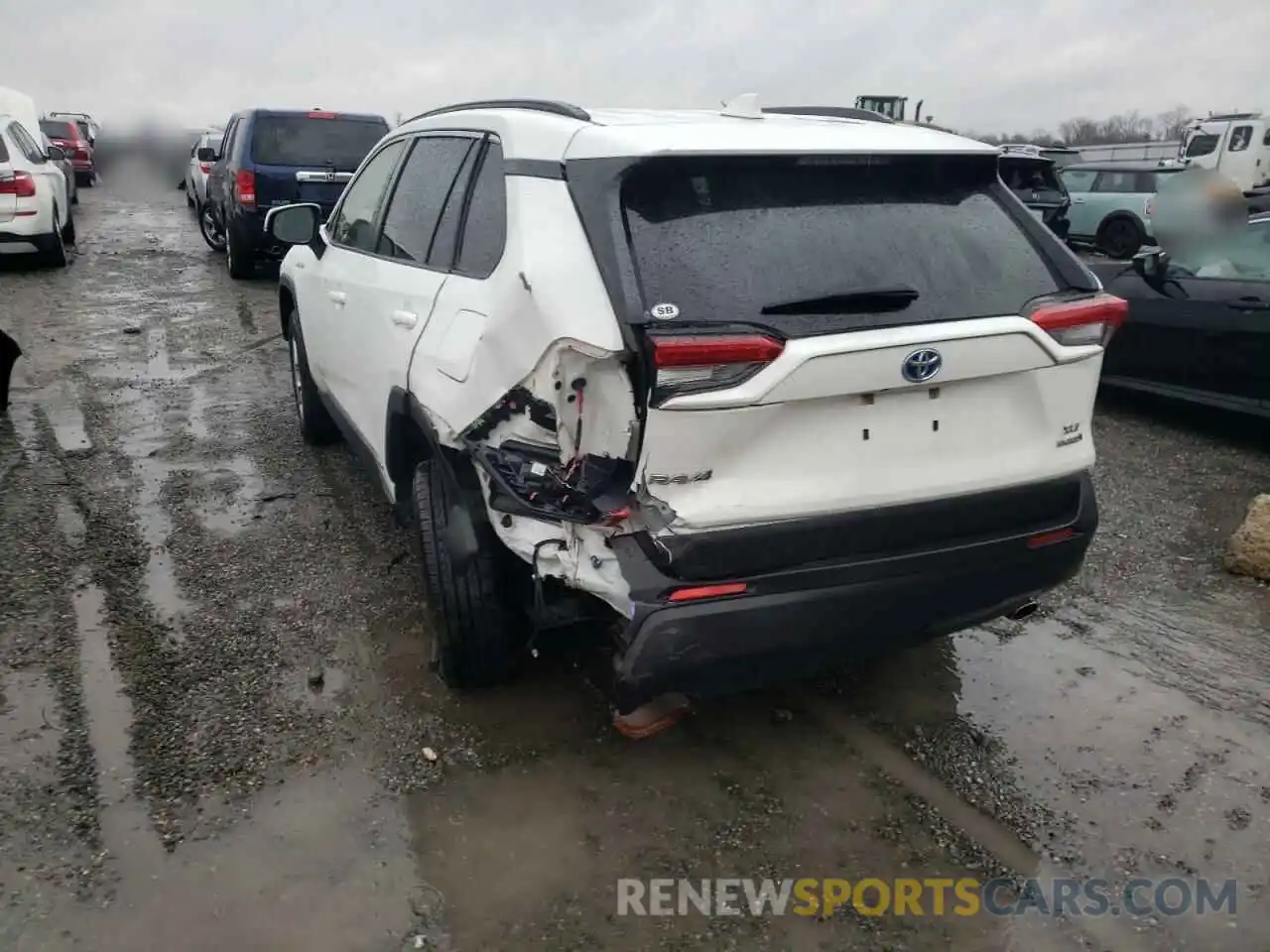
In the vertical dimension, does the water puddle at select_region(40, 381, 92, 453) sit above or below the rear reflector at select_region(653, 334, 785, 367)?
below

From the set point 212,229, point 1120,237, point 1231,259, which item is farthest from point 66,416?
point 1120,237

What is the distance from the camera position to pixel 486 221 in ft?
10.4

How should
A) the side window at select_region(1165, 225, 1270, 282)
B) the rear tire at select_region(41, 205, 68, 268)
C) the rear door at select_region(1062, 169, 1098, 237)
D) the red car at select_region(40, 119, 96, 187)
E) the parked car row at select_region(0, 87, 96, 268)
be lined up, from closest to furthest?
the side window at select_region(1165, 225, 1270, 282) → the parked car row at select_region(0, 87, 96, 268) → the rear tire at select_region(41, 205, 68, 268) → the rear door at select_region(1062, 169, 1098, 237) → the red car at select_region(40, 119, 96, 187)

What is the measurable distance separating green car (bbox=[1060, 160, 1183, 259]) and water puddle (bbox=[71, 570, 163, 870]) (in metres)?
16.3

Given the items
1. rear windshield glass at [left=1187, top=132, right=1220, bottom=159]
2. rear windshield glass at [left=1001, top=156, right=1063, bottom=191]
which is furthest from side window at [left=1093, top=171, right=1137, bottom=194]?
rear windshield glass at [left=1187, top=132, right=1220, bottom=159]

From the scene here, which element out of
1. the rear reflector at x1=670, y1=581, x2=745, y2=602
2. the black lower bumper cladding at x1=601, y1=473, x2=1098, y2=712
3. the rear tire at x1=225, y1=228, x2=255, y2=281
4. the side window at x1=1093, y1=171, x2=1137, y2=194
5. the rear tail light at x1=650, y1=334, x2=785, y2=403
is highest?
the rear tail light at x1=650, y1=334, x2=785, y2=403

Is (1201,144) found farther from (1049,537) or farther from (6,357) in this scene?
(6,357)

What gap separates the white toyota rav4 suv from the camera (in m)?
2.48

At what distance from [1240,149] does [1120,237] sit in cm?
842

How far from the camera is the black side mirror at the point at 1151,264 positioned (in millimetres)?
6688

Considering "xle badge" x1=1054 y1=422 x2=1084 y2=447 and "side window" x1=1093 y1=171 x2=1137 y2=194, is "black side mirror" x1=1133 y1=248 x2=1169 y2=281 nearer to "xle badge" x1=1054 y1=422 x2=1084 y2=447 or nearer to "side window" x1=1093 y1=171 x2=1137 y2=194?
"xle badge" x1=1054 y1=422 x2=1084 y2=447

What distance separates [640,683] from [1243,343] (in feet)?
17.2

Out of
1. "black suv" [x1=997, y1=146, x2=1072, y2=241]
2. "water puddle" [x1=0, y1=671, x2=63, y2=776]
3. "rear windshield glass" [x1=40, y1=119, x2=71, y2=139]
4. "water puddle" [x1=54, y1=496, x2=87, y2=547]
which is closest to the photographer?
"water puddle" [x1=0, y1=671, x2=63, y2=776]

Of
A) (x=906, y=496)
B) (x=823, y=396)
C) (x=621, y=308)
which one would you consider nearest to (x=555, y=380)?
(x=621, y=308)
